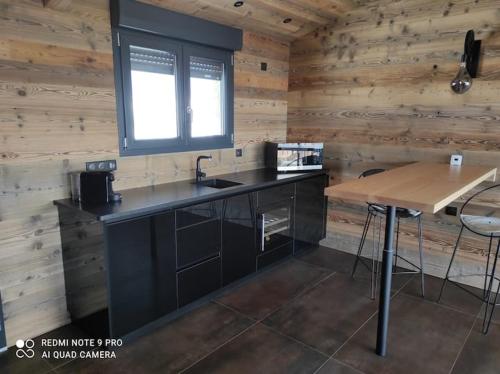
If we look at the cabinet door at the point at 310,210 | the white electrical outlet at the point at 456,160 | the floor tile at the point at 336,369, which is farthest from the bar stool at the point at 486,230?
the cabinet door at the point at 310,210

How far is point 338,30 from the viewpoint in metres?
3.59

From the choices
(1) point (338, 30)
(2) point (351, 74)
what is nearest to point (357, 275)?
(2) point (351, 74)

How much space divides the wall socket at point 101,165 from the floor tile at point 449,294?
8.23 feet

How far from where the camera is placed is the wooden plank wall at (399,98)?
115 inches

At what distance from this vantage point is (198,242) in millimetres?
2557

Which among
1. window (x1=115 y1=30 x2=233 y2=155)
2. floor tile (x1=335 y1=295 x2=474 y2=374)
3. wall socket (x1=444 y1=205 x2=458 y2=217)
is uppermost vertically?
window (x1=115 y1=30 x2=233 y2=155)

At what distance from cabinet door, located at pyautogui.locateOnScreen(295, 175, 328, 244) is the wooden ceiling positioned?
1.50 meters

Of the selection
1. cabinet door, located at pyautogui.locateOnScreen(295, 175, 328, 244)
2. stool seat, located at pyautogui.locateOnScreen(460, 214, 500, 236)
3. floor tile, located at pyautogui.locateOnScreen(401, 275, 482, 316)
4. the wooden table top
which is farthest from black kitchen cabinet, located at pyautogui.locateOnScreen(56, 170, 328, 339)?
stool seat, located at pyautogui.locateOnScreen(460, 214, 500, 236)

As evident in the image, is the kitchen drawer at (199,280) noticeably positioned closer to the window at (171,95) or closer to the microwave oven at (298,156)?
the window at (171,95)

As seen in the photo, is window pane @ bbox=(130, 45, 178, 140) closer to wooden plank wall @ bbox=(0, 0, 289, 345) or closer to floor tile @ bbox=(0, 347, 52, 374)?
wooden plank wall @ bbox=(0, 0, 289, 345)

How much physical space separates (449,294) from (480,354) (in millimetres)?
790

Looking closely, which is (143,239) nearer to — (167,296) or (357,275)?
(167,296)

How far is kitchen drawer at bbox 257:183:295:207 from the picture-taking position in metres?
3.03

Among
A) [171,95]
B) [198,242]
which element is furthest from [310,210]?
[171,95]
